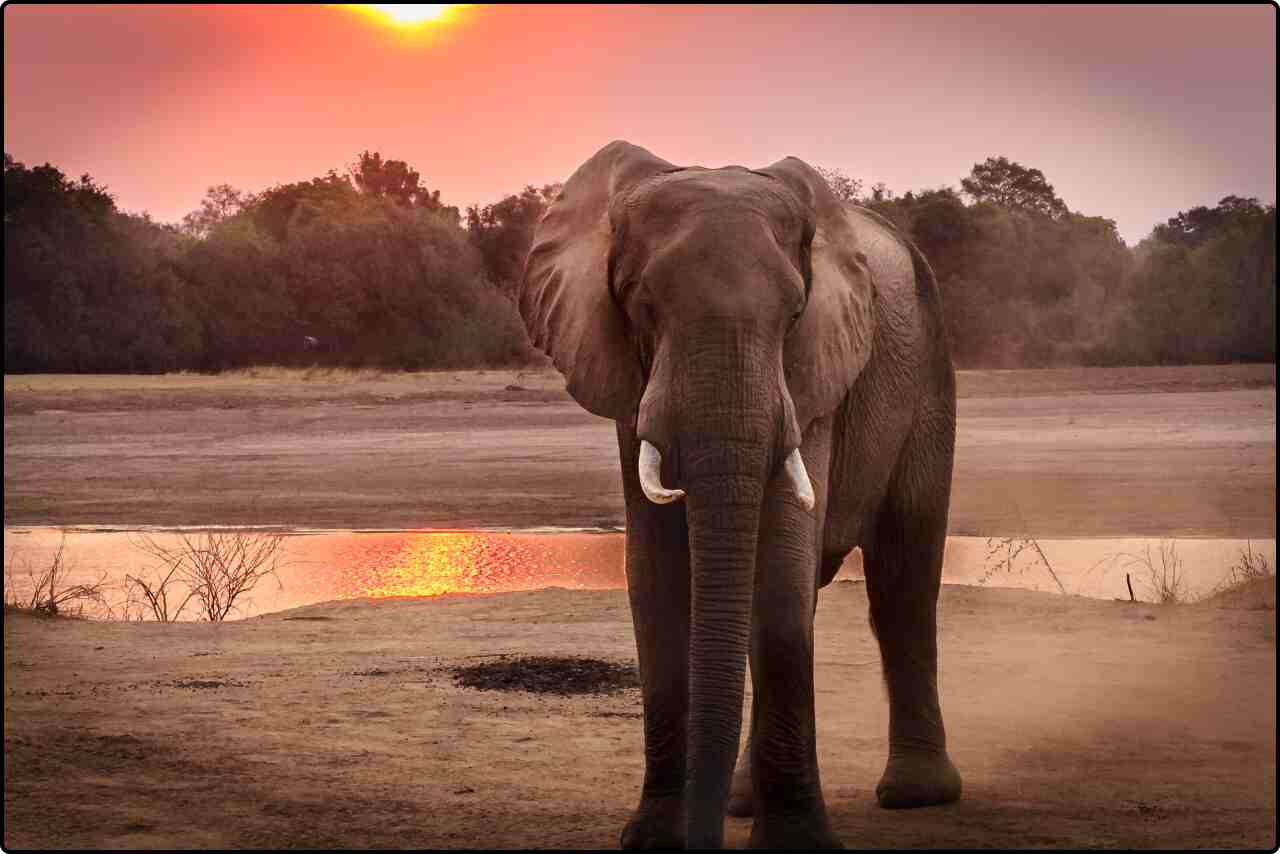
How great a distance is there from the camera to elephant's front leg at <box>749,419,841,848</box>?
5996mm

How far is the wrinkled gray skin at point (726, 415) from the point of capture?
567 cm

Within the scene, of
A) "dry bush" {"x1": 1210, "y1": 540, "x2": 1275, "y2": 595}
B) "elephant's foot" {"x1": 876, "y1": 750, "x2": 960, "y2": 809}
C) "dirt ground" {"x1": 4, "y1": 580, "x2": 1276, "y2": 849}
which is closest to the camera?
"dirt ground" {"x1": 4, "y1": 580, "x2": 1276, "y2": 849}

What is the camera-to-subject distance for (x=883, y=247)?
24.5 feet

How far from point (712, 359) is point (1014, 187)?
45270mm

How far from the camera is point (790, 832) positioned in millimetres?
6094

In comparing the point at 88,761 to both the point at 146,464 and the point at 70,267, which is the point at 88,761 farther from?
the point at 70,267

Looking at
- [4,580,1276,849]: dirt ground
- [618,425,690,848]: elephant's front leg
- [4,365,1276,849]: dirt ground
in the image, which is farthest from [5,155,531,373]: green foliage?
[618,425,690,848]: elephant's front leg

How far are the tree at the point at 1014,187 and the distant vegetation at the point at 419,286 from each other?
132 inches

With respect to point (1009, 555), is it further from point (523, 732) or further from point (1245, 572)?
point (523, 732)

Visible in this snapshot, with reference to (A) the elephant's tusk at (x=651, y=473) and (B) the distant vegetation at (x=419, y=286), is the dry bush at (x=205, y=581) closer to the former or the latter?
(A) the elephant's tusk at (x=651, y=473)

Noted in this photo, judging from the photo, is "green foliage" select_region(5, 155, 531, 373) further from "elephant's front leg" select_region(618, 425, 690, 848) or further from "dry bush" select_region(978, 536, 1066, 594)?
"elephant's front leg" select_region(618, 425, 690, 848)

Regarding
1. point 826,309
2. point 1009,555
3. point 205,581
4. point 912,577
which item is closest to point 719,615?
point 826,309

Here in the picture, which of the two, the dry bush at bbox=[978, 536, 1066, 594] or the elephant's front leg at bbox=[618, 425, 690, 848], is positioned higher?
the elephant's front leg at bbox=[618, 425, 690, 848]

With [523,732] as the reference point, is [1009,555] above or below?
below
